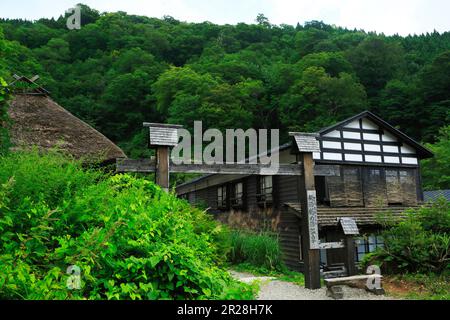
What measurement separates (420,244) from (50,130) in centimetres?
1117

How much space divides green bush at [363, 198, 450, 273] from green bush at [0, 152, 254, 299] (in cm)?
770

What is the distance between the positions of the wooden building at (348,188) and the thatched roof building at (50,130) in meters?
6.55

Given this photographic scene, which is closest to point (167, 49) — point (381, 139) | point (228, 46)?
point (228, 46)

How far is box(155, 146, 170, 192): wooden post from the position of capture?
22.3 feet

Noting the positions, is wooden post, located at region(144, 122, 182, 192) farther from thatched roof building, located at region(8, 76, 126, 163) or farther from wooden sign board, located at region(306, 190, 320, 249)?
thatched roof building, located at region(8, 76, 126, 163)

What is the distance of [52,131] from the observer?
11812 millimetres

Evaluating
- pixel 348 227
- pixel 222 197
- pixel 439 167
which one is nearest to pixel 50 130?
pixel 348 227

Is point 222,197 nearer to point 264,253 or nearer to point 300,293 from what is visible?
point 264,253

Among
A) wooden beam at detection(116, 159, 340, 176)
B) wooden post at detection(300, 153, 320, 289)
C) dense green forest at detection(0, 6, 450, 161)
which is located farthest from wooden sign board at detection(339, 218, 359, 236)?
dense green forest at detection(0, 6, 450, 161)

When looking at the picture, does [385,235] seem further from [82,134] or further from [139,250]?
[82,134]

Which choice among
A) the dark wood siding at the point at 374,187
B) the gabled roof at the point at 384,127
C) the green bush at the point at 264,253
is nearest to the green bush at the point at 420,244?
the green bush at the point at 264,253

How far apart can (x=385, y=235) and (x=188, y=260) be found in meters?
8.63

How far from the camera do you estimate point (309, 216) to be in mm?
8203

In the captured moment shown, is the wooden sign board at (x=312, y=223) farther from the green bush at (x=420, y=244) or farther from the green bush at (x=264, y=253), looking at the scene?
the green bush at (x=264, y=253)
